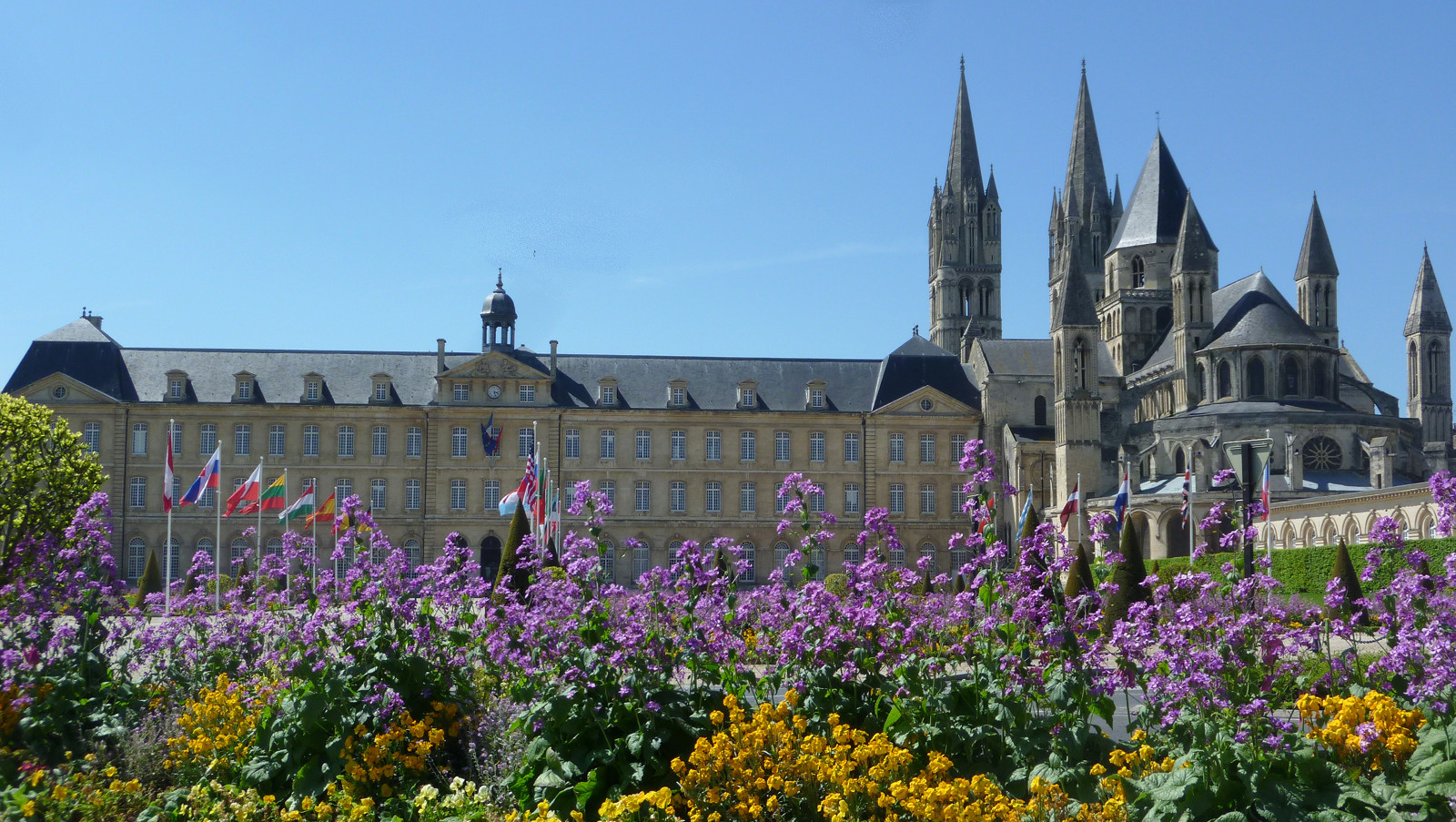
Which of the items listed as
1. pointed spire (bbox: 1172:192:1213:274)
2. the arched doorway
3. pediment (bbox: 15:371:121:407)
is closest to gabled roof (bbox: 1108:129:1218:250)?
pointed spire (bbox: 1172:192:1213:274)

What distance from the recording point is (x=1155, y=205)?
67875mm

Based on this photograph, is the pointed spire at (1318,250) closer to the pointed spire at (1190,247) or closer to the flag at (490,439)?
the pointed spire at (1190,247)

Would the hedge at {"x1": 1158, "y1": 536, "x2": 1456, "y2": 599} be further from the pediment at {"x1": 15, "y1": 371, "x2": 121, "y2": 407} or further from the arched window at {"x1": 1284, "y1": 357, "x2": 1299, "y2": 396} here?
the pediment at {"x1": 15, "y1": 371, "x2": 121, "y2": 407}

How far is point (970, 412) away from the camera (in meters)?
57.5

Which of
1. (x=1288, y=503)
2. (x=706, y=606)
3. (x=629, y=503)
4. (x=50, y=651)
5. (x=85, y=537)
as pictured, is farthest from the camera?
(x=629, y=503)

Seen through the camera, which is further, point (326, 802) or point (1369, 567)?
point (1369, 567)

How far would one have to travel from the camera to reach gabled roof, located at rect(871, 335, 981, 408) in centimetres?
5769

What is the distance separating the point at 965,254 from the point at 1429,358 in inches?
937

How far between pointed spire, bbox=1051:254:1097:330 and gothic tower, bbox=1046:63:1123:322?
17819 mm

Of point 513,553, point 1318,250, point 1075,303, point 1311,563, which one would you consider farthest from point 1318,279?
point 513,553

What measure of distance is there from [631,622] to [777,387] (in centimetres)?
4963

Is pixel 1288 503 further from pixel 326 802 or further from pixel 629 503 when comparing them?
pixel 326 802

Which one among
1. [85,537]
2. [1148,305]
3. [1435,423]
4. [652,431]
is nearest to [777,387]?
[652,431]

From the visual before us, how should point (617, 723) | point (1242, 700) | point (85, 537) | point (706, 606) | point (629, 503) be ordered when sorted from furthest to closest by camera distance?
1. point (629, 503)
2. point (85, 537)
3. point (706, 606)
4. point (617, 723)
5. point (1242, 700)
